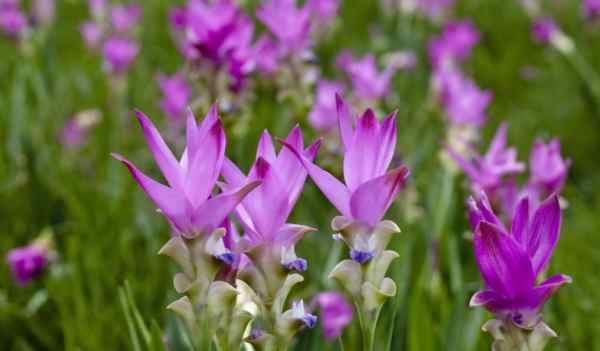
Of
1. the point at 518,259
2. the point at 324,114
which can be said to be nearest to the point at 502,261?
the point at 518,259

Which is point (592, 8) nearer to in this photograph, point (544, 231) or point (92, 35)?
point (92, 35)

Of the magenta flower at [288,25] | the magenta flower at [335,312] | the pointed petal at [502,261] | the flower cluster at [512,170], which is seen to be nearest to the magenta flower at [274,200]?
the pointed petal at [502,261]

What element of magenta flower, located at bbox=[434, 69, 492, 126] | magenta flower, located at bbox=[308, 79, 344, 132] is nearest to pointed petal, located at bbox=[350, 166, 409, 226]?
magenta flower, located at bbox=[308, 79, 344, 132]

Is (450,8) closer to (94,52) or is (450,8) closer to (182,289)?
(94,52)

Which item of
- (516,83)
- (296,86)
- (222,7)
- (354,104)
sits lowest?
(516,83)

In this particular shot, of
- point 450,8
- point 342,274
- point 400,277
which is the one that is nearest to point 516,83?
point 450,8

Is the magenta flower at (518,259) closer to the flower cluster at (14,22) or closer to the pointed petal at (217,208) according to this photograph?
the pointed petal at (217,208)
